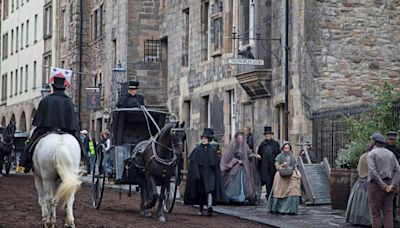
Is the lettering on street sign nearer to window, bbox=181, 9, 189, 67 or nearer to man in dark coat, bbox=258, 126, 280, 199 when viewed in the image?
man in dark coat, bbox=258, 126, 280, 199

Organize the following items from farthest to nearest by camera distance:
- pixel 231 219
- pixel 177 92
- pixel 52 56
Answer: pixel 52 56
pixel 177 92
pixel 231 219

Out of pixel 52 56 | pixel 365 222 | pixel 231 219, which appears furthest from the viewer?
pixel 52 56

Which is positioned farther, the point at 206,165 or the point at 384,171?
the point at 206,165

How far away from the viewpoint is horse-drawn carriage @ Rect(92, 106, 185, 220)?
60.5ft

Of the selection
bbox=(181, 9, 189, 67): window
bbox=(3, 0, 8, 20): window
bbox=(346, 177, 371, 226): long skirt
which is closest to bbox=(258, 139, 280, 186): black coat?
bbox=(346, 177, 371, 226): long skirt

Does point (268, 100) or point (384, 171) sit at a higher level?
point (268, 100)

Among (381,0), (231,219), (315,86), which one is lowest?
(231,219)

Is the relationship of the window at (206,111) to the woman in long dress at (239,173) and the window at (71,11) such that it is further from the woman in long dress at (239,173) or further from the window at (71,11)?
the window at (71,11)

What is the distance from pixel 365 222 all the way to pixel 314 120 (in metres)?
9.98

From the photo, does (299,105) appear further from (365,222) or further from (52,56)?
(52,56)

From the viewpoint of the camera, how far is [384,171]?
51.9 feet

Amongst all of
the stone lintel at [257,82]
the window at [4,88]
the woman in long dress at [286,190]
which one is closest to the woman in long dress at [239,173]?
the woman in long dress at [286,190]

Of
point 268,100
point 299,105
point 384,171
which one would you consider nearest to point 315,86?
point 299,105

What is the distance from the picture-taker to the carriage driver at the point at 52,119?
1485 centimetres
